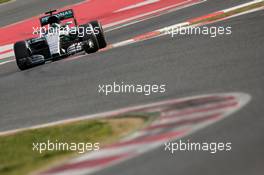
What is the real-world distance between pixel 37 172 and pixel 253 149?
8.67ft

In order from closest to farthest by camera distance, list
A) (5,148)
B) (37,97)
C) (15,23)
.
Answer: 1. (5,148)
2. (37,97)
3. (15,23)

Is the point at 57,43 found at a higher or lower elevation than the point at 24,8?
higher

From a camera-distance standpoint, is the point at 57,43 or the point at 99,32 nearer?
the point at 57,43

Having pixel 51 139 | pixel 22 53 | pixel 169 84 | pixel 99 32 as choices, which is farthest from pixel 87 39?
pixel 51 139

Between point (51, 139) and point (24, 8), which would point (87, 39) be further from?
point (24, 8)

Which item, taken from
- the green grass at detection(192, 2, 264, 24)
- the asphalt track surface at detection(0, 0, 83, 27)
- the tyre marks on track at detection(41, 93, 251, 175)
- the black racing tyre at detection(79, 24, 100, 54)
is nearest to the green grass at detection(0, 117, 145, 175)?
the tyre marks on track at detection(41, 93, 251, 175)

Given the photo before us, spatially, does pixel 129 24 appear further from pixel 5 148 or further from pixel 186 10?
pixel 5 148

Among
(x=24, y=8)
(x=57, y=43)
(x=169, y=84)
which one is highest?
(x=57, y=43)

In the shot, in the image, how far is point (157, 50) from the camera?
15.0 m

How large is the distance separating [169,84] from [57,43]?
4.98 m

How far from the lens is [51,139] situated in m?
9.95

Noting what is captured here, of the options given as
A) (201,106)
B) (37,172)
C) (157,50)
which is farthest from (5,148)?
(157,50)

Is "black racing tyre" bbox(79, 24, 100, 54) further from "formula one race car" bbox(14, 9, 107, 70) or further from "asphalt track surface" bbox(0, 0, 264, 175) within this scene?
"asphalt track surface" bbox(0, 0, 264, 175)

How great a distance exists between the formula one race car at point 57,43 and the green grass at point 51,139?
5.41 m
